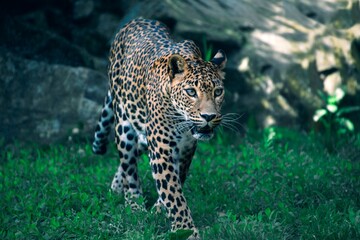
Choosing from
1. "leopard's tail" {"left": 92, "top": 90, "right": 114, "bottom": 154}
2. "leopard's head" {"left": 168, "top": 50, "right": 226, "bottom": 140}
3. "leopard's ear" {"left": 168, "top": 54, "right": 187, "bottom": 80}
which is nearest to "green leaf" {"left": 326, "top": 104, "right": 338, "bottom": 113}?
"leopard's tail" {"left": 92, "top": 90, "right": 114, "bottom": 154}

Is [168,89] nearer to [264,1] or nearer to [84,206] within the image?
[84,206]

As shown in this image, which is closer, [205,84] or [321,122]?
[205,84]

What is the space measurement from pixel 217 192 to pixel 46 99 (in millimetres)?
3557

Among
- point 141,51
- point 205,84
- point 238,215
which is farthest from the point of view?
point 141,51

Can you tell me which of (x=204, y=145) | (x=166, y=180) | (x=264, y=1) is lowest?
(x=204, y=145)

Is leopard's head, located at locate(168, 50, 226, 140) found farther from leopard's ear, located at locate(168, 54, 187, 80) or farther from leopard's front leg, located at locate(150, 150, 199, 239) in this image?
leopard's front leg, located at locate(150, 150, 199, 239)

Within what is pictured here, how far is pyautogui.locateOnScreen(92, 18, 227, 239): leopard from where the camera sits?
648 centimetres

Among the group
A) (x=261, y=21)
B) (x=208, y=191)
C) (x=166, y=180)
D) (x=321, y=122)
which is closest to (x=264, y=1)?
(x=261, y=21)

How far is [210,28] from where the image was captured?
10.3 metres

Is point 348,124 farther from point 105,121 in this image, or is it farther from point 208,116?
point 208,116

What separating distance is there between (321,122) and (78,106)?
346 cm

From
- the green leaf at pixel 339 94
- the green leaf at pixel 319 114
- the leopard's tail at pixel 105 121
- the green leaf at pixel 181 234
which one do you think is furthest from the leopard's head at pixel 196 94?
the green leaf at pixel 339 94

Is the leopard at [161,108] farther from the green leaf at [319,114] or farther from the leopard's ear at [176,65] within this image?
the green leaf at [319,114]

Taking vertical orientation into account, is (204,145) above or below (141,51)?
below
